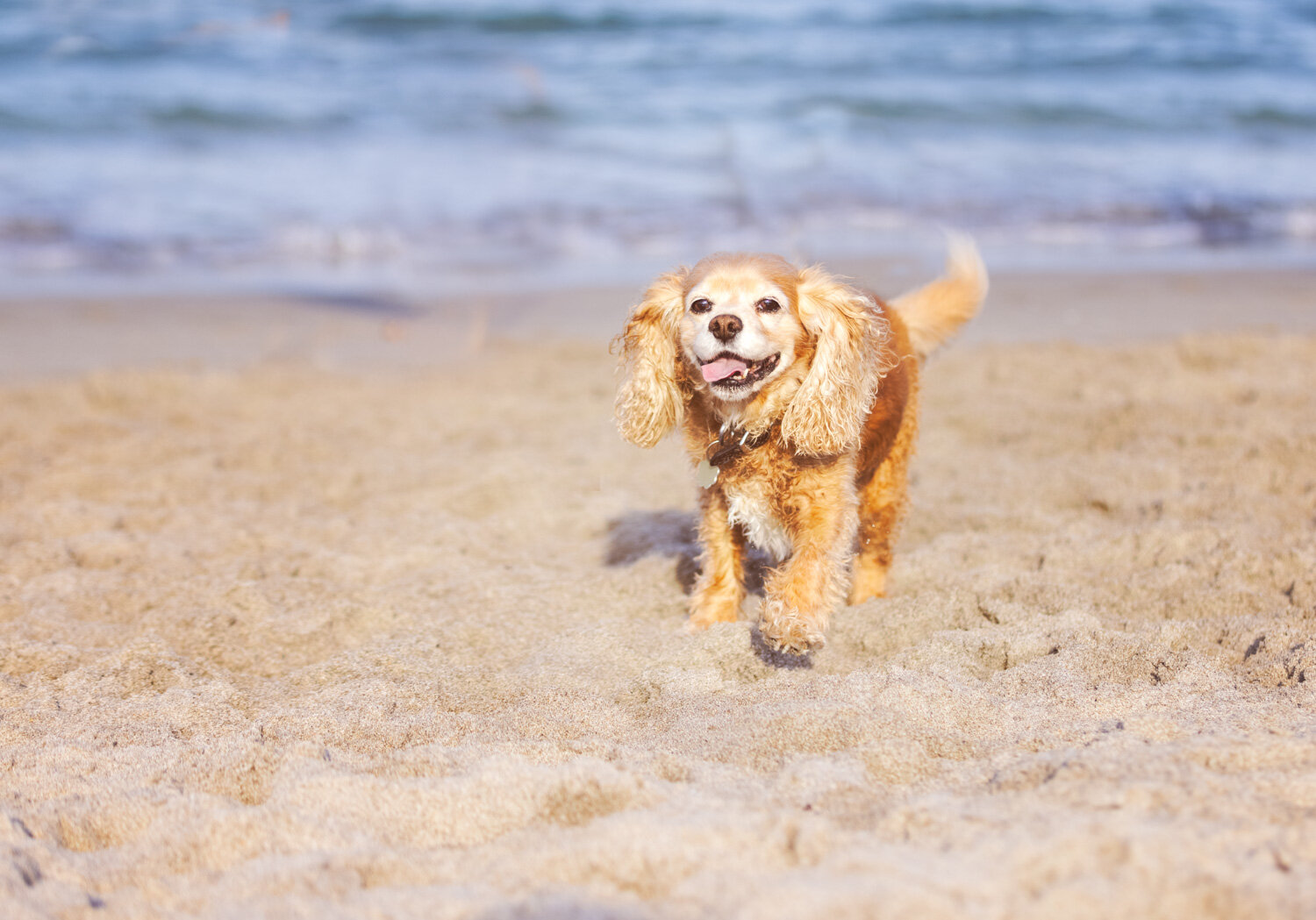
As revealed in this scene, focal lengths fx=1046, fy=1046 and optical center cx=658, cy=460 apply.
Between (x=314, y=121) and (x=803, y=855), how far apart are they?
12.3 m

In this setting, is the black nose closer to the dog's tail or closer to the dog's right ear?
the dog's right ear

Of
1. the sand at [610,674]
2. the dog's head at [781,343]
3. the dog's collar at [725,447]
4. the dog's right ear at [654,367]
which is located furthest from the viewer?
the dog's right ear at [654,367]

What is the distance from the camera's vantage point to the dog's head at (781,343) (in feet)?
9.29

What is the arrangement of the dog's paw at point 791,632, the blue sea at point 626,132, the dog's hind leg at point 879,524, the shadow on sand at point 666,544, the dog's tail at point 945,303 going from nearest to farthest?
the dog's paw at point 791,632
the dog's hind leg at point 879,524
the shadow on sand at point 666,544
the dog's tail at point 945,303
the blue sea at point 626,132

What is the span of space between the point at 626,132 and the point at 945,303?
361 inches

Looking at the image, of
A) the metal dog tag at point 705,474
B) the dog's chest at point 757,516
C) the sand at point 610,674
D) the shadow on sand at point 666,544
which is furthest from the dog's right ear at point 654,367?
the sand at point 610,674

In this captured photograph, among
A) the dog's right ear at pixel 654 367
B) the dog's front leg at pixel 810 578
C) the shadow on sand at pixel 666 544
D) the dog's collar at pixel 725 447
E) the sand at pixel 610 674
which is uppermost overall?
the dog's right ear at pixel 654 367

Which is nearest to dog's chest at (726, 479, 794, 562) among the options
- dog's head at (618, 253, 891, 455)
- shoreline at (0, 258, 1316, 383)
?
dog's head at (618, 253, 891, 455)

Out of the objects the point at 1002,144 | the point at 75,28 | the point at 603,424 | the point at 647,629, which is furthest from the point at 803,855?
the point at 75,28

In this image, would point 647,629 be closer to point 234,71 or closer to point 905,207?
point 905,207

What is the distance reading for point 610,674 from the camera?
2.84 meters

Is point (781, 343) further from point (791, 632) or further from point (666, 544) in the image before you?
point (666, 544)

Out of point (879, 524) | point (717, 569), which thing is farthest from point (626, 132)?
point (717, 569)

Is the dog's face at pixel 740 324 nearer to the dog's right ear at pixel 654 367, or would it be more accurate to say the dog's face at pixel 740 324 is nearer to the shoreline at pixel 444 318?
the dog's right ear at pixel 654 367
